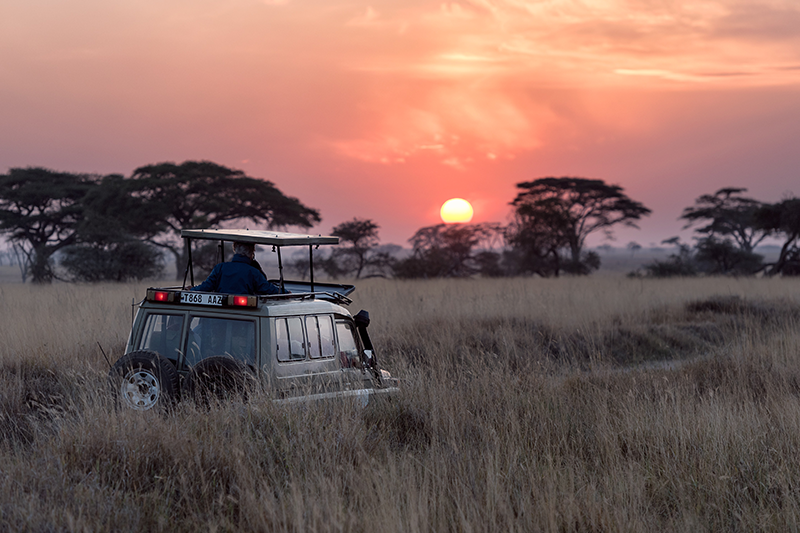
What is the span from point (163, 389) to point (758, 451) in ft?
15.0

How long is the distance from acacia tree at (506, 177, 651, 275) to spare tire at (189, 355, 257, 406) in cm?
2958

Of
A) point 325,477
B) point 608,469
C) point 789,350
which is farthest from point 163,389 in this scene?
point 789,350

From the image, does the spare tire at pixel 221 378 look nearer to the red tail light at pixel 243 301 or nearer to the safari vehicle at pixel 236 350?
the safari vehicle at pixel 236 350

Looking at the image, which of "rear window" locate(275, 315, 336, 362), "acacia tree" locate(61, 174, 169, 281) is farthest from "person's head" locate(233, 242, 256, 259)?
"acacia tree" locate(61, 174, 169, 281)

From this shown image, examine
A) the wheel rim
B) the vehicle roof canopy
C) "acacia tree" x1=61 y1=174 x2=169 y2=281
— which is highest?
"acacia tree" x1=61 y1=174 x2=169 y2=281

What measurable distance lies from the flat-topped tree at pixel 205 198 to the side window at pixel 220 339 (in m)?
25.2

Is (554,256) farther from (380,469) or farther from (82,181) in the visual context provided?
(380,469)

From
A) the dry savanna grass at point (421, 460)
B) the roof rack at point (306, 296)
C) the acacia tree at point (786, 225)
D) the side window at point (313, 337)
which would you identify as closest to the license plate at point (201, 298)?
the roof rack at point (306, 296)

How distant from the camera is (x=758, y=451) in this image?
16.1 feet

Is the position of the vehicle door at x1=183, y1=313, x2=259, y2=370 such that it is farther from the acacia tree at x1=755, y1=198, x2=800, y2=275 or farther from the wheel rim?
the acacia tree at x1=755, y1=198, x2=800, y2=275

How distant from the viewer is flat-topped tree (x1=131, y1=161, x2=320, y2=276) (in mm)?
31109

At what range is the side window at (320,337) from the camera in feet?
17.9

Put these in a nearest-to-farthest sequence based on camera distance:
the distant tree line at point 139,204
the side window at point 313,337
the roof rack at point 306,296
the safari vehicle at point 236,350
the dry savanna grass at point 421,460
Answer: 1. the dry savanna grass at point 421,460
2. the safari vehicle at point 236,350
3. the roof rack at point 306,296
4. the side window at point 313,337
5. the distant tree line at point 139,204

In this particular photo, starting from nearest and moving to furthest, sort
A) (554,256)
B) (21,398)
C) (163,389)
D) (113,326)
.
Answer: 1. (163,389)
2. (21,398)
3. (113,326)
4. (554,256)
